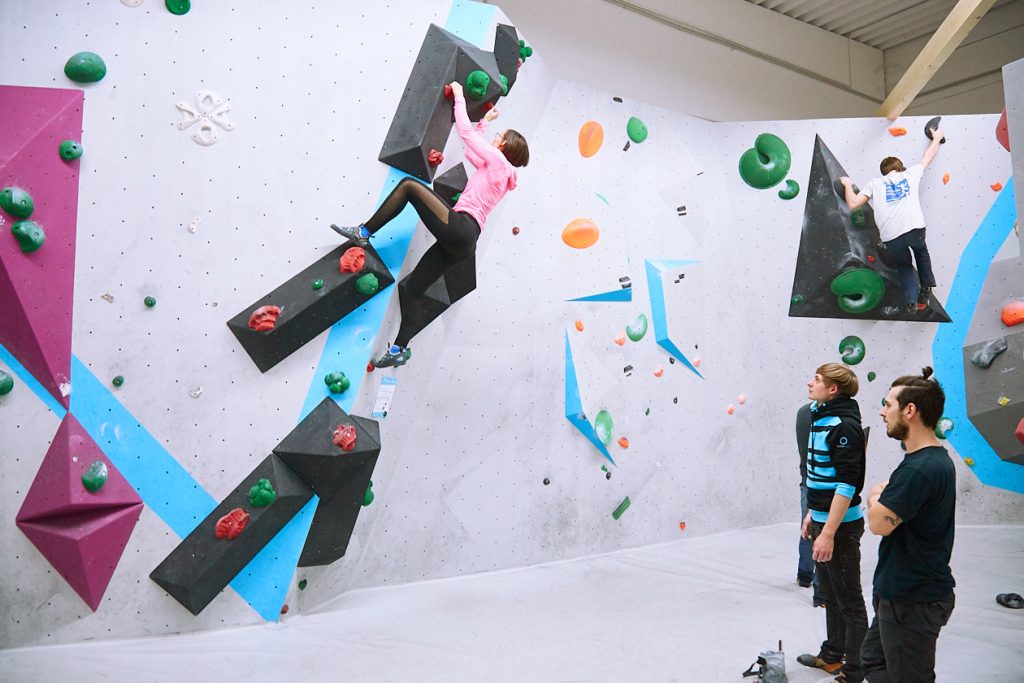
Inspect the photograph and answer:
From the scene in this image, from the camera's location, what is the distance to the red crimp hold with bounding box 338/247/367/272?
3.19m

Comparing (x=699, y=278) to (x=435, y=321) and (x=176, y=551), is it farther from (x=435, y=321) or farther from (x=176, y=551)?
(x=176, y=551)

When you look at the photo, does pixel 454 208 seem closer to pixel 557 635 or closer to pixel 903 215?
pixel 557 635

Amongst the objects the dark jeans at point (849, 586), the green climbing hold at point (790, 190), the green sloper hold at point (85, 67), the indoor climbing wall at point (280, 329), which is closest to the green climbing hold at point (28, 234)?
the indoor climbing wall at point (280, 329)

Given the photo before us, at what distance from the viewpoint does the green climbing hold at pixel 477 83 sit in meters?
3.39

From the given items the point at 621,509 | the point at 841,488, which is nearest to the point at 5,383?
the point at 841,488

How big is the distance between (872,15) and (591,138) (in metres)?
4.30

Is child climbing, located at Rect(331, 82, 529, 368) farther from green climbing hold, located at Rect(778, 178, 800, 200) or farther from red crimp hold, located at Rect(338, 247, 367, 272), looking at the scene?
green climbing hold, located at Rect(778, 178, 800, 200)

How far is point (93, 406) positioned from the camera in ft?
9.34

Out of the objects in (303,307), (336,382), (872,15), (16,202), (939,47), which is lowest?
(336,382)

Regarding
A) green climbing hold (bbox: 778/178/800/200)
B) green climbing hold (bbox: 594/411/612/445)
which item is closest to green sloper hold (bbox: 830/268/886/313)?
green climbing hold (bbox: 778/178/800/200)

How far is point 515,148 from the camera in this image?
→ 350 cm

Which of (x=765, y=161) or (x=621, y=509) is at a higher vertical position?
(x=765, y=161)

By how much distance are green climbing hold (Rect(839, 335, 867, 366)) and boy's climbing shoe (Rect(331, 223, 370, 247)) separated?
3.56 m

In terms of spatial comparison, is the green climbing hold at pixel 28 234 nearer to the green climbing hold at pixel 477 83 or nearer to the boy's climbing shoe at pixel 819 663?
the green climbing hold at pixel 477 83
